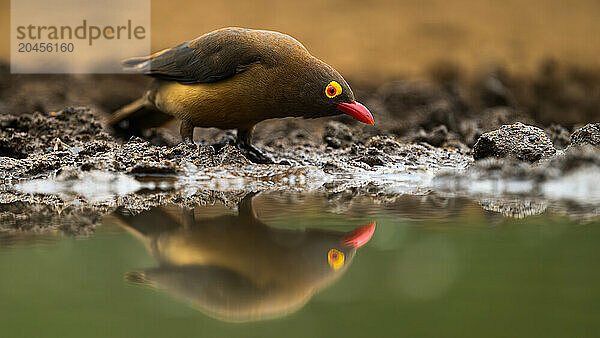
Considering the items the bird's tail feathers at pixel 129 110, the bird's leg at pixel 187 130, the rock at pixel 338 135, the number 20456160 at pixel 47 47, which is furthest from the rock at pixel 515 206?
the number 20456160 at pixel 47 47

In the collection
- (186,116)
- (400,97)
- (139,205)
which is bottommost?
(139,205)

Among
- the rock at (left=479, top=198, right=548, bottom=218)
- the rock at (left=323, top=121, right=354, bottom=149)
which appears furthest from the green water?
the rock at (left=323, top=121, right=354, bottom=149)

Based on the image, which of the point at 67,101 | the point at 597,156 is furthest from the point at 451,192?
the point at 67,101

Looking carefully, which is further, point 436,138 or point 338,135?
point 436,138

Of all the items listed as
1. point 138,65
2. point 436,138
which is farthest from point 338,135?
point 138,65

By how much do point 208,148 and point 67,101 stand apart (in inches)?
202

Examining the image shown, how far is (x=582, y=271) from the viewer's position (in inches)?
62.9

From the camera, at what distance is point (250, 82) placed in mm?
4262

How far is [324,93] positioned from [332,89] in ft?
0.21

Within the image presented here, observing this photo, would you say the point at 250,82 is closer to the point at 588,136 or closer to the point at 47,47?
the point at 588,136

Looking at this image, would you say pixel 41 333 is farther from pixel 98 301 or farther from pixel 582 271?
pixel 582 271

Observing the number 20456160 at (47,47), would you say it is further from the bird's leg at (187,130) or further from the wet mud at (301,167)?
the bird's leg at (187,130)

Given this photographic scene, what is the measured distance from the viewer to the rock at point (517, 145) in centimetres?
414

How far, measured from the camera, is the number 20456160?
31.6 feet
